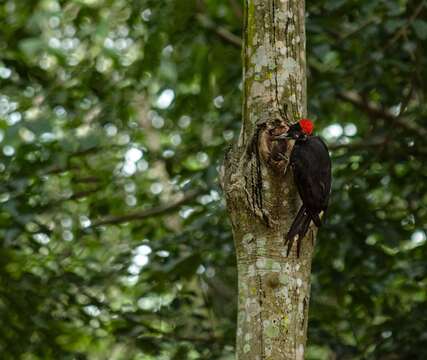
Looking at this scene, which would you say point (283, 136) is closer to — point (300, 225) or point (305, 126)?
point (305, 126)

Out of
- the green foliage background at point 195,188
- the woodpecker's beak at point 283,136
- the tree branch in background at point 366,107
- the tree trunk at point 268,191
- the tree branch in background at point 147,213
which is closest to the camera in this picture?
the tree trunk at point 268,191

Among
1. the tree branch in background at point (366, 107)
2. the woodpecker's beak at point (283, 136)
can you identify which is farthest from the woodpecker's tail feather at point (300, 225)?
the tree branch in background at point (366, 107)

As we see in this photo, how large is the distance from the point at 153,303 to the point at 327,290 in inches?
52.1

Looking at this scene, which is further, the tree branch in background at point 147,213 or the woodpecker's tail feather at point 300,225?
the tree branch in background at point 147,213

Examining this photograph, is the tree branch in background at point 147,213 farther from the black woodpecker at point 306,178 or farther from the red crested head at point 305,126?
Answer: the red crested head at point 305,126

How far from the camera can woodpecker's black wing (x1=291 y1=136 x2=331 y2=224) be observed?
256 centimetres

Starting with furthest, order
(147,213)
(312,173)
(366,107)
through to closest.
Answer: (147,213) → (366,107) → (312,173)

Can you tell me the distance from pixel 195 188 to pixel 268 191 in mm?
2528

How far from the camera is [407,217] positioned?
4891mm

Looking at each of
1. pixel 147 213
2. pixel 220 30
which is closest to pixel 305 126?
pixel 220 30

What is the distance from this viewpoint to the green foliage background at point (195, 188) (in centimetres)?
455

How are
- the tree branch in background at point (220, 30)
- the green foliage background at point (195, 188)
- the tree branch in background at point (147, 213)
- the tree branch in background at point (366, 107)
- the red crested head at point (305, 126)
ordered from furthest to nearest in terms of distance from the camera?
the tree branch in background at point (366, 107) < the tree branch in background at point (147, 213) < the tree branch in background at point (220, 30) < the green foliage background at point (195, 188) < the red crested head at point (305, 126)

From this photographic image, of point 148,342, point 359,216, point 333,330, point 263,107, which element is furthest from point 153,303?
point 263,107

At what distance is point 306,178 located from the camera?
255 cm
